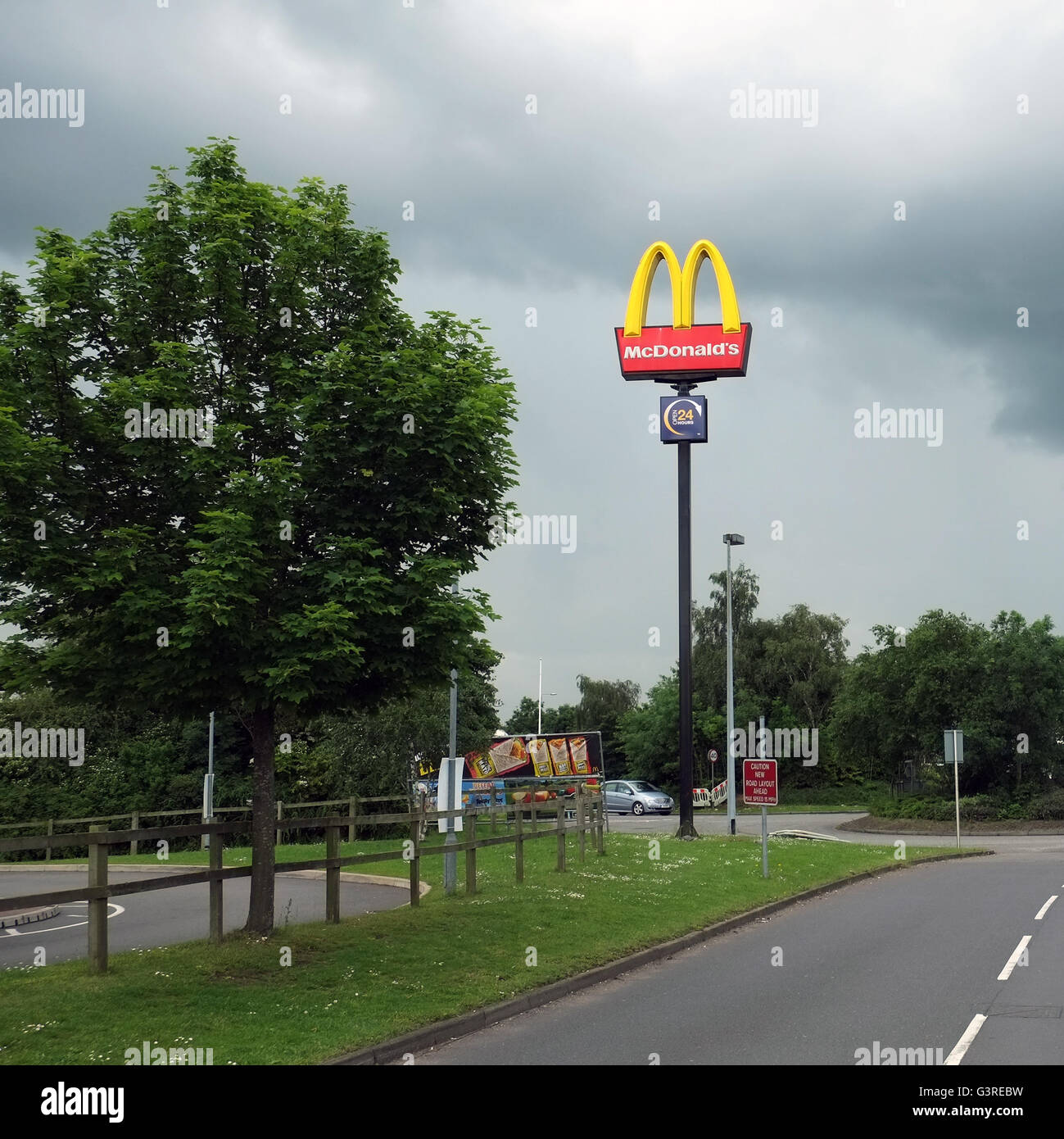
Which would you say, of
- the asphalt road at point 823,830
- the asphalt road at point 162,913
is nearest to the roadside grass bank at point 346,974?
the asphalt road at point 162,913

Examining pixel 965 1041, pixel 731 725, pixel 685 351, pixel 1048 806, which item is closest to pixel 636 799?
pixel 1048 806

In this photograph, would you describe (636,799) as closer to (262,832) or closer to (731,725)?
(731,725)

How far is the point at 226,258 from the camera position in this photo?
1133 cm

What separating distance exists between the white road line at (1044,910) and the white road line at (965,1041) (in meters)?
7.61

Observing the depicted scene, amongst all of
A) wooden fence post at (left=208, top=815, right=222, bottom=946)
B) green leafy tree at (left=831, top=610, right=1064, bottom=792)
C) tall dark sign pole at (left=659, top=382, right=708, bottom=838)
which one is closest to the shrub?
green leafy tree at (left=831, top=610, right=1064, bottom=792)

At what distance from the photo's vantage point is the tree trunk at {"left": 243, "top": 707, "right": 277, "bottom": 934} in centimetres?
1198

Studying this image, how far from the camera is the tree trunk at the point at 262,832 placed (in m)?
12.0

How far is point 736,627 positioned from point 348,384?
64.5m

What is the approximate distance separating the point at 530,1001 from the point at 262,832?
134 inches

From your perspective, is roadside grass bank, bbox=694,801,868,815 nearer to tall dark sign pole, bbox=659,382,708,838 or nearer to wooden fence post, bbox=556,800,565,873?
tall dark sign pole, bbox=659,382,708,838

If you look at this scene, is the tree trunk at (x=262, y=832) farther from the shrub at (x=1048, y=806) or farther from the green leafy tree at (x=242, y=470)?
the shrub at (x=1048, y=806)
